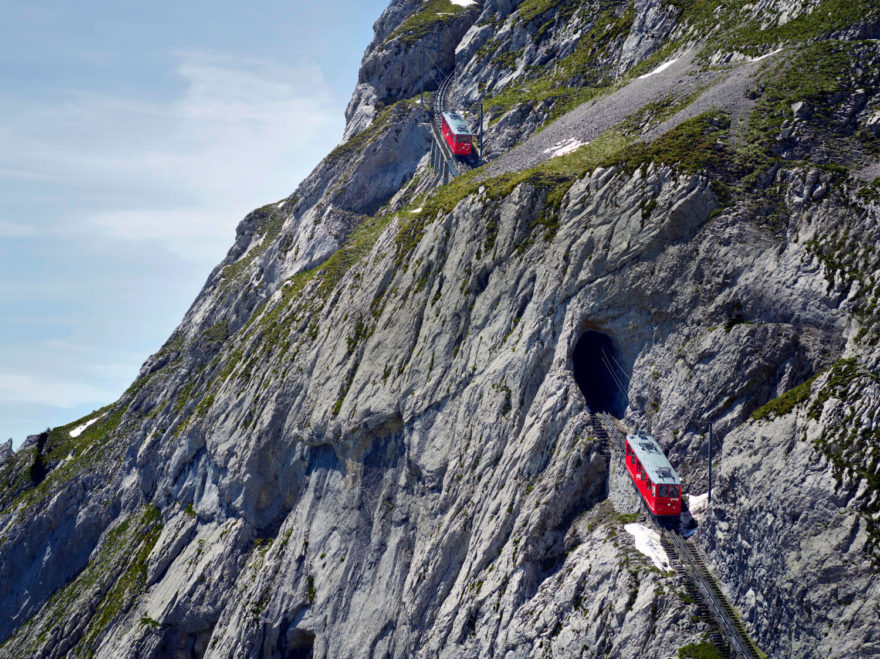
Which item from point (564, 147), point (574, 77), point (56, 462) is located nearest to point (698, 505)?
point (564, 147)

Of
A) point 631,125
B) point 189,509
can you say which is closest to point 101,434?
point 189,509

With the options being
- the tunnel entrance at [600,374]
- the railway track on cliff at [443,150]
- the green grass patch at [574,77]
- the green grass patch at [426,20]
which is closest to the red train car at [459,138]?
the railway track on cliff at [443,150]

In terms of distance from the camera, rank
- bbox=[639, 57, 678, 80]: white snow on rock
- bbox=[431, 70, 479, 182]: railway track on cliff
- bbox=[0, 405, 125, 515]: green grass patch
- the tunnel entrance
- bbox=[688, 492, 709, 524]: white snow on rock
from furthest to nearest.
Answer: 1. bbox=[0, 405, 125, 515]: green grass patch
2. bbox=[431, 70, 479, 182]: railway track on cliff
3. bbox=[639, 57, 678, 80]: white snow on rock
4. the tunnel entrance
5. bbox=[688, 492, 709, 524]: white snow on rock

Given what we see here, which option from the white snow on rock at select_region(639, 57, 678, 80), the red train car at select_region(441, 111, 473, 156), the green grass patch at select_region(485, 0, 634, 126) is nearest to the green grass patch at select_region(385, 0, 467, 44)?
the green grass patch at select_region(485, 0, 634, 126)

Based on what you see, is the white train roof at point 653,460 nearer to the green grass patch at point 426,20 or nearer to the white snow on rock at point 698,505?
the white snow on rock at point 698,505

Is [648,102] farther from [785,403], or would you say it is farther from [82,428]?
[82,428]

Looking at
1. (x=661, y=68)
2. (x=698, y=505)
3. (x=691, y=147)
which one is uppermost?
(x=661, y=68)

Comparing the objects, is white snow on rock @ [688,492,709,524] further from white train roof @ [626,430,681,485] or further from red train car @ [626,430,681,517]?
white train roof @ [626,430,681,485]
